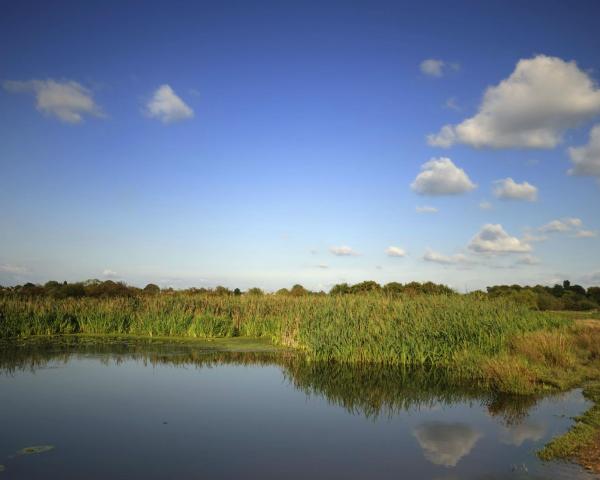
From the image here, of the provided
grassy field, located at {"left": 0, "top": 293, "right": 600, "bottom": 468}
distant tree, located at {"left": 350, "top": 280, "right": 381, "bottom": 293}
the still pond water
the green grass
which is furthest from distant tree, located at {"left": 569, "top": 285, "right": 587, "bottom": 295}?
the green grass

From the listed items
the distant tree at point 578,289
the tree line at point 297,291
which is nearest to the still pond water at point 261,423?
the tree line at point 297,291

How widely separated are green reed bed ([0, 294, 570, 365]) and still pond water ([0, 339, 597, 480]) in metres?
1.24

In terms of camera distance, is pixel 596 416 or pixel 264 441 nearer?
pixel 264 441

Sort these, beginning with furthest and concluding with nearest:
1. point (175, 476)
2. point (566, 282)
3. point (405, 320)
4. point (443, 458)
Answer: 1. point (566, 282)
2. point (405, 320)
3. point (443, 458)
4. point (175, 476)

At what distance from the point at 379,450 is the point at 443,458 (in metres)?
0.95

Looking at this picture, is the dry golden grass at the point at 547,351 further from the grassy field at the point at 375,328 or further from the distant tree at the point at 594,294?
the distant tree at the point at 594,294

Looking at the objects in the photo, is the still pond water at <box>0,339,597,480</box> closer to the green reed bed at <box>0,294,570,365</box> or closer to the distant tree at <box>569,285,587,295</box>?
the green reed bed at <box>0,294,570,365</box>

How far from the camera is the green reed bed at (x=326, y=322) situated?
15.0m

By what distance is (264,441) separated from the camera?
805 centimetres

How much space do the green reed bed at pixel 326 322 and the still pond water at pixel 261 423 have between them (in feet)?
4.08

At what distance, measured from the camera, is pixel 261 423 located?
29.9ft

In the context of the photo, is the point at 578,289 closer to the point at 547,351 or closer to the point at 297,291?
the point at 297,291

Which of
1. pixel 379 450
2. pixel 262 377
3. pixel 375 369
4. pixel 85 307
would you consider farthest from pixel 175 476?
pixel 85 307

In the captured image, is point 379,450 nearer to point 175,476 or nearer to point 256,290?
point 175,476
